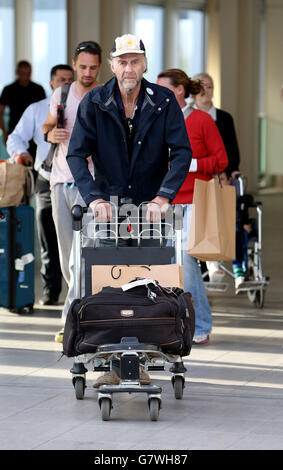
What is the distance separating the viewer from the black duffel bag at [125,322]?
17.6ft

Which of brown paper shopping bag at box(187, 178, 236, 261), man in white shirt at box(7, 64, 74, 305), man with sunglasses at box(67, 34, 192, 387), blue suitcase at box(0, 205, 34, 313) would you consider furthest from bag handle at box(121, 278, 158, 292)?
man in white shirt at box(7, 64, 74, 305)

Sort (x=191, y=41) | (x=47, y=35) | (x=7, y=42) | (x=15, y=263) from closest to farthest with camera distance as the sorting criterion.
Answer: (x=15, y=263), (x=7, y=42), (x=47, y=35), (x=191, y=41)

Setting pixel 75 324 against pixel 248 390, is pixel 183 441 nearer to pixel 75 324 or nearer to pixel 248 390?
pixel 75 324

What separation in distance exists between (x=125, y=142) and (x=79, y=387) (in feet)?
4.43

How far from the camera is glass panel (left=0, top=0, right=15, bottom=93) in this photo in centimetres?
2114

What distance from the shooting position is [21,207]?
29.7 feet

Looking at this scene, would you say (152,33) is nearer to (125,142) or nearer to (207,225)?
(207,225)

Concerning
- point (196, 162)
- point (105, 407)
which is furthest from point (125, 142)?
point (196, 162)

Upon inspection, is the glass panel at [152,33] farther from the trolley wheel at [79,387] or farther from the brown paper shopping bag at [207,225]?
the trolley wheel at [79,387]

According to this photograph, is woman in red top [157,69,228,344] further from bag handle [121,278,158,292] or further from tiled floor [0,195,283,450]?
bag handle [121,278,158,292]

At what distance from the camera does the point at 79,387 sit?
5.79 m

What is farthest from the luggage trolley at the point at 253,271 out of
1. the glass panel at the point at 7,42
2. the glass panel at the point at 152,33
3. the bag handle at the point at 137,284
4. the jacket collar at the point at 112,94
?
the glass panel at the point at 152,33

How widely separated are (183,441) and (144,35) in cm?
1951

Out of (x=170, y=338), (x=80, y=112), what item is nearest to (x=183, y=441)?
(x=170, y=338)
